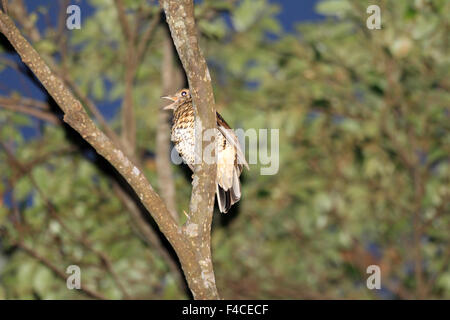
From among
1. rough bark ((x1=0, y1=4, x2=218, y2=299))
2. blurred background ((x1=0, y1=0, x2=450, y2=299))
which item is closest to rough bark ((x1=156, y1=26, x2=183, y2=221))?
blurred background ((x1=0, y1=0, x2=450, y2=299))

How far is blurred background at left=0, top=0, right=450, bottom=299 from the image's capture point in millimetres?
6422

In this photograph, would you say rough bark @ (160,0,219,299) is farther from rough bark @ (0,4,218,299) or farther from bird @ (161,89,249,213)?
bird @ (161,89,249,213)

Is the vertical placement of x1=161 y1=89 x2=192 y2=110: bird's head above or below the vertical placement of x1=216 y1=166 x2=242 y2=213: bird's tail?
above

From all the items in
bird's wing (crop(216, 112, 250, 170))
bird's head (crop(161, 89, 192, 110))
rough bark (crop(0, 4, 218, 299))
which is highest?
bird's head (crop(161, 89, 192, 110))

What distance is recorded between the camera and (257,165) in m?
6.77

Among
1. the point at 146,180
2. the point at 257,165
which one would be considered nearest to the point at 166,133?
the point at 257,165

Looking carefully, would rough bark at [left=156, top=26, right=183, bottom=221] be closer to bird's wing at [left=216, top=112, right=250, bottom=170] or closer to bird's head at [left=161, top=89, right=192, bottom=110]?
bird's head at [left=161, top=89, right=192, bottom=110]

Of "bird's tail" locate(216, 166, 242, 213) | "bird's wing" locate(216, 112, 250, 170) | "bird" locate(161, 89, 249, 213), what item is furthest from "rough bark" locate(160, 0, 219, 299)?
"bird's tail" locate(216, 166, 242, 213)

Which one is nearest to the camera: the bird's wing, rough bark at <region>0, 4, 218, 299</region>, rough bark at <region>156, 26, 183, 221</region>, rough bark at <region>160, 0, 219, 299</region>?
rough bark at <region>160, 0, 219, 299</region>

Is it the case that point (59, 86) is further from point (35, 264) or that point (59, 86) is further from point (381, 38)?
point (381, 38)

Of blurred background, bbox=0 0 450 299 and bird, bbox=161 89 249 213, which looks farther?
blurred background, bbox=0 0 450 299

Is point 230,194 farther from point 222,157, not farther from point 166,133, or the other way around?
point 166,133

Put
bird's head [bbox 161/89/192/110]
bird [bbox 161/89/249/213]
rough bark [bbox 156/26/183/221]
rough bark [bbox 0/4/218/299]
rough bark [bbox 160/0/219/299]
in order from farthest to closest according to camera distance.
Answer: rough bark [bbox 156/26/183/221] → bird's head [bbox 161/89/192/110] → bird [bbox 161/89/249/213] → rough bark [bbox 0/4/218/299] → rough bark [bbox 160/0/219/299]
